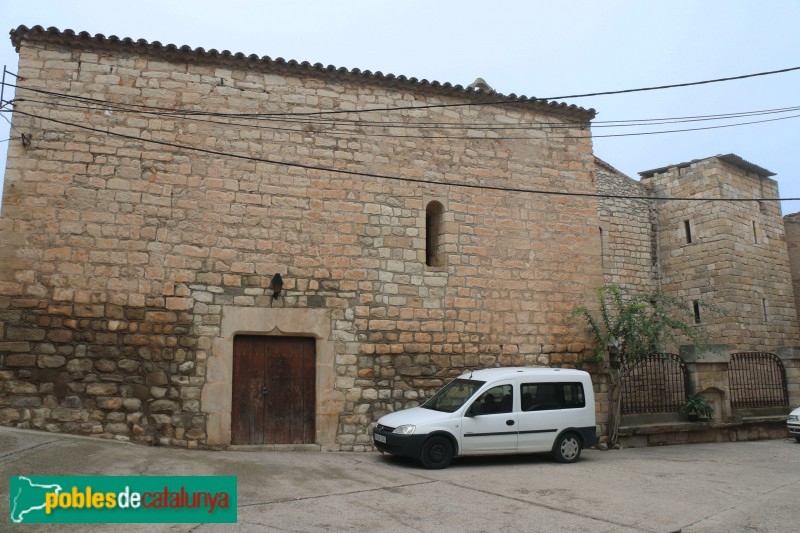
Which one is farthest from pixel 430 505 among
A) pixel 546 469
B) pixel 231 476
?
pixel 546 469

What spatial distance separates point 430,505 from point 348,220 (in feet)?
16.6

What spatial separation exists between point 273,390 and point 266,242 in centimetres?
227

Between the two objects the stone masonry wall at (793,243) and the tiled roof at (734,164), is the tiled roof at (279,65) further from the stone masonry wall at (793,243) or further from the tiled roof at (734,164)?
the stone masonry wall at (793,243)

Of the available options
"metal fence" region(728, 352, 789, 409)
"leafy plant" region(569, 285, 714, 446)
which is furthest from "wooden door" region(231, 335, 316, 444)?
"metal fence" region(728, 352, 789, 409)

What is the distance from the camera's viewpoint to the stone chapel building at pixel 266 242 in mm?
8320

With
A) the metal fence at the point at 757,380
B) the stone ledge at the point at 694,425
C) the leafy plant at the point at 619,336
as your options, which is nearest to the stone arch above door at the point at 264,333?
the leafy plant at the point at 619,336

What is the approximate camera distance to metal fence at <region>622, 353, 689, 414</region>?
11430 millimetres

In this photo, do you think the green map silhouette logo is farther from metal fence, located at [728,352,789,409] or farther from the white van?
metal fence, located at [728,352,789,409]

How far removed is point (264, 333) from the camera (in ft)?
29.7

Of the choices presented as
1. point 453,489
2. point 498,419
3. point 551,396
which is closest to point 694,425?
point 551,396

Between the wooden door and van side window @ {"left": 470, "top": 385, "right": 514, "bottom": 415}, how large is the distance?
2602 mm

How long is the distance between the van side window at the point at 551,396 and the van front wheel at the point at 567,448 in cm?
45

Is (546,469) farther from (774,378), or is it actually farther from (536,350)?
(774,378)

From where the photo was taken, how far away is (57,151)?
849 cm
